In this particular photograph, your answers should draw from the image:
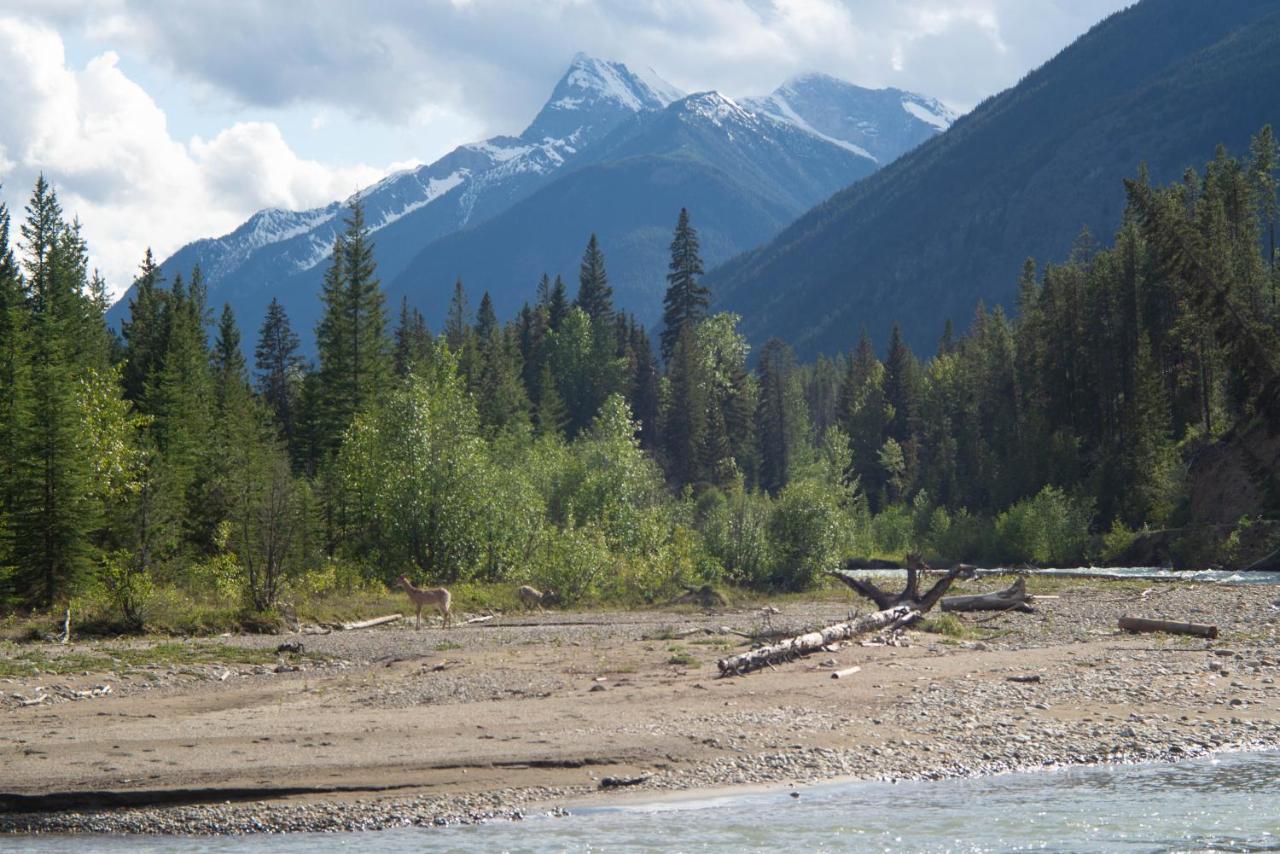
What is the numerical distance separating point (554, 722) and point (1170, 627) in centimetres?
1640

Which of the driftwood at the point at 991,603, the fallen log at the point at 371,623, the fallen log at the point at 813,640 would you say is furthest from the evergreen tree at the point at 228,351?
the fallen log at the point at 813,640

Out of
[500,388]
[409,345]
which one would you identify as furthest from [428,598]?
[409,345]

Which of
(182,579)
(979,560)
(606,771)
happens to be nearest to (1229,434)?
(979,560)

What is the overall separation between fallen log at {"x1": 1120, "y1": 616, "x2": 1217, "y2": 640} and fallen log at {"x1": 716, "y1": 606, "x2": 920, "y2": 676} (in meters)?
4.82

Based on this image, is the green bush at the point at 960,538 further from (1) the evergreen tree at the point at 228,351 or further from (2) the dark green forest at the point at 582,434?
(1) the evergreen tree at the point at 228,351

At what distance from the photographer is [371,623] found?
33.8m

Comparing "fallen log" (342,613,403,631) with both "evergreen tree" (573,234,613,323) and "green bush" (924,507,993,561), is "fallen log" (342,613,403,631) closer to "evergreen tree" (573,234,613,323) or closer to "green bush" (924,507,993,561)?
"green bush" (924,507,993,561)

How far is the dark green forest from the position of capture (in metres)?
35.8

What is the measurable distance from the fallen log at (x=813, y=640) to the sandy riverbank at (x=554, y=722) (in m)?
0.48

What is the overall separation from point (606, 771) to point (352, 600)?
2182 cm

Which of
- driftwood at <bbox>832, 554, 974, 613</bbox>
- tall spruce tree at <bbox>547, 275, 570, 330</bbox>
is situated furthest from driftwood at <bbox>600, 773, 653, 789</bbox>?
tall spruce tree at <bbox>547, 275, 570, 330</bbox>

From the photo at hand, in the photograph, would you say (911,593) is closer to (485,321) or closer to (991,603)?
(991,603)

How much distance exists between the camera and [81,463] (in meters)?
36.0

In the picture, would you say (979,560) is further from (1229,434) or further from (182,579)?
(182,579)
